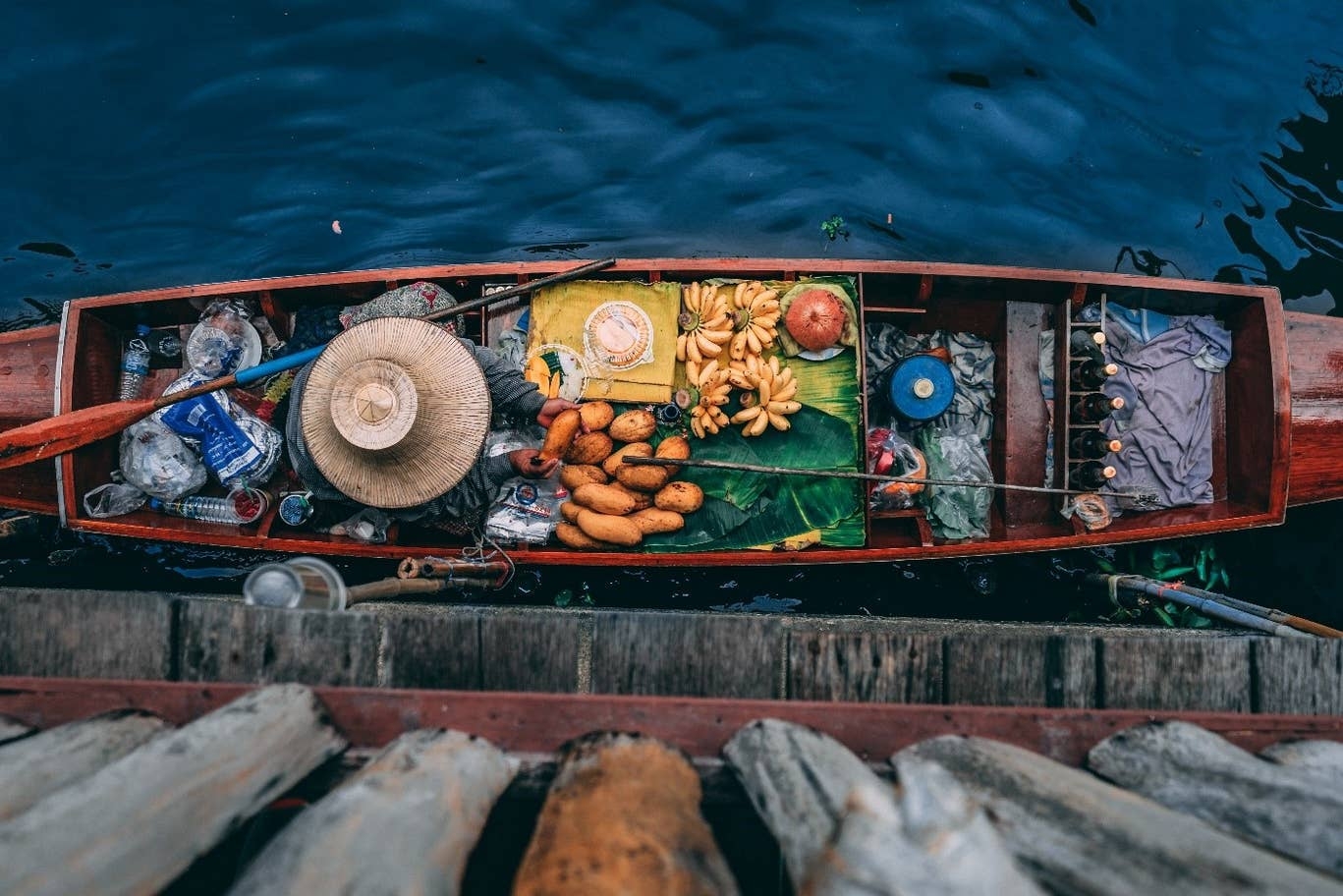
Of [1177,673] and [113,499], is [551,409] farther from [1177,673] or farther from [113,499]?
[1177,673]

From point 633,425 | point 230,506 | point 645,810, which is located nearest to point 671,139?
point 633,425

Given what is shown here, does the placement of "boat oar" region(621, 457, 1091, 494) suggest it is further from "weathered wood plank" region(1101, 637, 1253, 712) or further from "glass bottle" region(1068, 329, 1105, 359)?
"weathered wood plank" region(1101, 637, 1253, 712)

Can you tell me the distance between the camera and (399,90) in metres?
7.23

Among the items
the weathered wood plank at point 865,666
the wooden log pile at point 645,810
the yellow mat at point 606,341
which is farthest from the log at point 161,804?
the yellow mat at point 606,341

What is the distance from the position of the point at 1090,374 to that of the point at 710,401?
10.5ft

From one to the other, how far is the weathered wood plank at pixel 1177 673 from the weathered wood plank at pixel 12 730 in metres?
4.70

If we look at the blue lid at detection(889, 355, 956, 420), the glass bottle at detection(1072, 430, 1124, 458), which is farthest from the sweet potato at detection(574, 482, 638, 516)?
the glass bottle at detection(1072, 430, 1124, 458)

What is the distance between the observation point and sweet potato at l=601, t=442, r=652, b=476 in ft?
19.3

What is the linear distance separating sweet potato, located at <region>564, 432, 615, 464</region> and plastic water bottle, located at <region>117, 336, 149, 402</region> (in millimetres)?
3877

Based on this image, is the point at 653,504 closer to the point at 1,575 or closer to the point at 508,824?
the point at 508,824

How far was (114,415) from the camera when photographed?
5547mm

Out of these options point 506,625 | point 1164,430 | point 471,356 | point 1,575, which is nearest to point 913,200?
point 1164,430

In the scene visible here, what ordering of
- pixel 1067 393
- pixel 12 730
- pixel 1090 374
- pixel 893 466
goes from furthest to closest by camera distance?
pixel 893 466 → pixel 1067 393 → pixel 1090 374 → pixel 12 730

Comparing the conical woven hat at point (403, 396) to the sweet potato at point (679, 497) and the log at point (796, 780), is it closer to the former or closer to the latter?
the sweet potato at point (679, 497)
